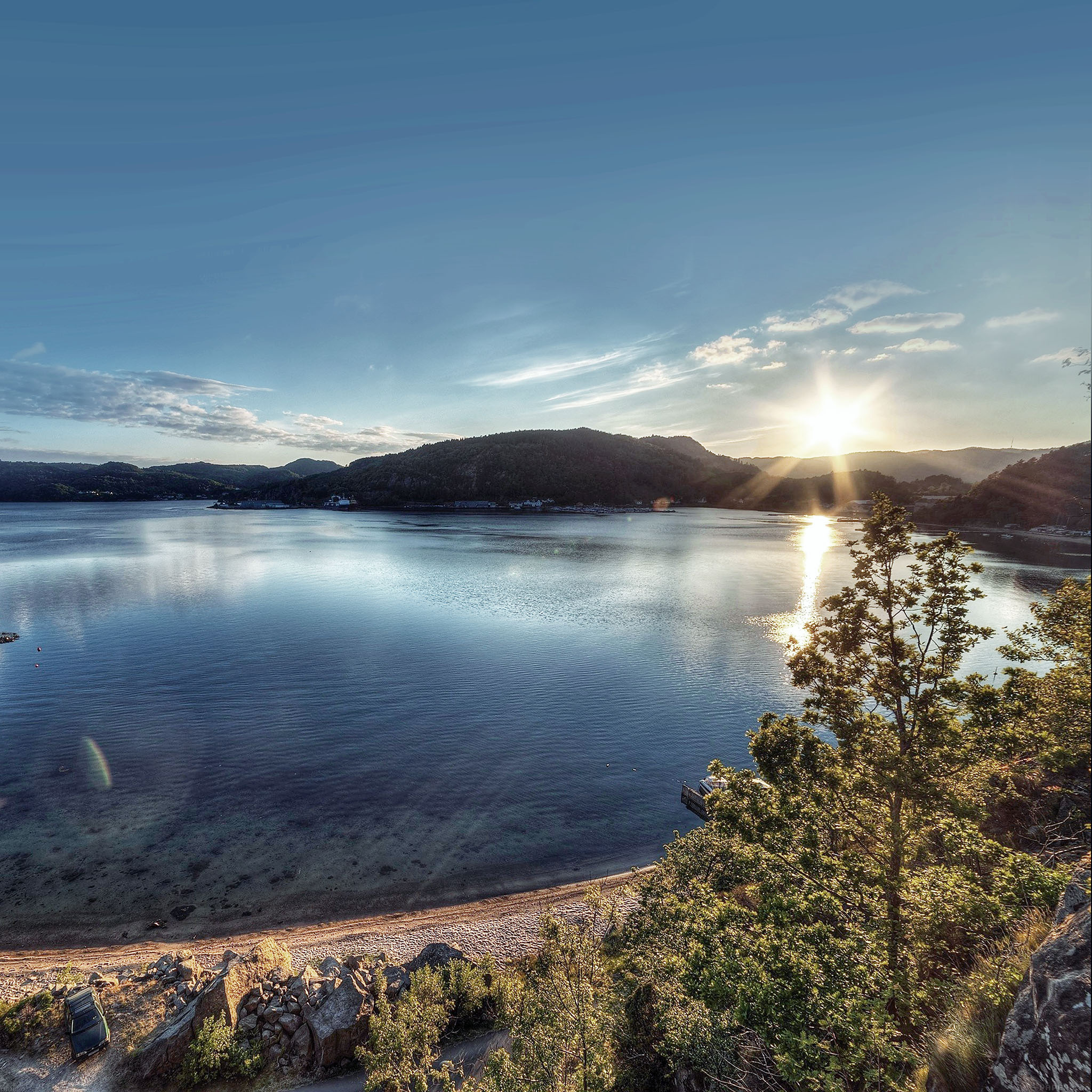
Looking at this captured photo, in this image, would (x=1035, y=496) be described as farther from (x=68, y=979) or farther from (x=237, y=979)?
(x=68, y=979)

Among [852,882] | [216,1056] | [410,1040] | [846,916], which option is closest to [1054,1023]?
[846,916]

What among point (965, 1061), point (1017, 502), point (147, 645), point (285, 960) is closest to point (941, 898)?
point (965, 1061)

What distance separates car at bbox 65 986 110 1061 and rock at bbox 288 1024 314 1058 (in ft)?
16.7

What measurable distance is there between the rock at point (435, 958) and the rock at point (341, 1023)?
1672 mm

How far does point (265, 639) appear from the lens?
5719 cm

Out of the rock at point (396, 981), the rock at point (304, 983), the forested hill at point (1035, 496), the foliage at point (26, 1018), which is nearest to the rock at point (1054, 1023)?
the rock at point (396, 981)

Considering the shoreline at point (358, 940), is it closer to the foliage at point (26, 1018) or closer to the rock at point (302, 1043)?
the foliage at point (26, 1018)

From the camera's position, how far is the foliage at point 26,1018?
13664 mm

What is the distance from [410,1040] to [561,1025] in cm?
446

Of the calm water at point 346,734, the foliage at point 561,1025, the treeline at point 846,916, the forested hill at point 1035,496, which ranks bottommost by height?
the calm water at point 346,734

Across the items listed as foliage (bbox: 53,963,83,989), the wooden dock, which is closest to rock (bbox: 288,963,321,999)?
foliage (bbox: 53,963,83,989)

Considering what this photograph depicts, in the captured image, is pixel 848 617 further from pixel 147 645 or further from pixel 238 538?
pixel 238 538

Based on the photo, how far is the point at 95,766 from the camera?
30578 mm

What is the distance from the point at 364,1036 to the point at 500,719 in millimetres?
24624
